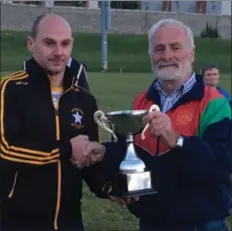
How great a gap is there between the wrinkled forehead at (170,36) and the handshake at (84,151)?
26.8 inches

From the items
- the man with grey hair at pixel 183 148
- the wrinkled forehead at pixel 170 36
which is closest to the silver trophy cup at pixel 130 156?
the man with grey hair at pixel 183 148

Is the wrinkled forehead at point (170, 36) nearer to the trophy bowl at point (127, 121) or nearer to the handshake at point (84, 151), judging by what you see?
the trophy bowl at point (127, 121)

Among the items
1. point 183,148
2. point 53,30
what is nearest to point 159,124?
point 183,148

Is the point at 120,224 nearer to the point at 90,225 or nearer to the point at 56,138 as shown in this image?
the point at 90,225

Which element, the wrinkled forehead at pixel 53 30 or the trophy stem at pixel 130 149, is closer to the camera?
the trophy stem at pixel 130 149

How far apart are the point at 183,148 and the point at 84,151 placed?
584mm

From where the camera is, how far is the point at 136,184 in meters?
3.77

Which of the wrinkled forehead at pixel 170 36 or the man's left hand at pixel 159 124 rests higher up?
the wrinkled forehead at pixel 170 36

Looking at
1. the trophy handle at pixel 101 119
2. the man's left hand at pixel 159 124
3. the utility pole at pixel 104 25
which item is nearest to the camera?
the man's left hand at pixel 159 124

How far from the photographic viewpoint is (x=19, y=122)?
12.7 ft

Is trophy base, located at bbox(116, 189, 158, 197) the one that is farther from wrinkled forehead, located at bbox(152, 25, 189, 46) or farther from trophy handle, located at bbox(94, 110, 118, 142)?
wrinkled forehead, located at bbox(152, 25, 189, 46)

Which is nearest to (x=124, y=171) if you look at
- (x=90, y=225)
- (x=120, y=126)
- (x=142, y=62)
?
(x=120, y=126)

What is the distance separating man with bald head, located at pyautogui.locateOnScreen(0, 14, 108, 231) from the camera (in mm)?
3873

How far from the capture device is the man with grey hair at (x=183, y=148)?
Result: 12.4 feet
